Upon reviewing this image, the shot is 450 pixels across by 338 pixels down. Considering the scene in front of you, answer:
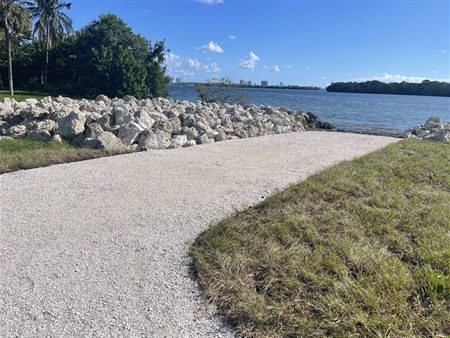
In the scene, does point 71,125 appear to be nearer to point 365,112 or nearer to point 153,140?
point 153,140

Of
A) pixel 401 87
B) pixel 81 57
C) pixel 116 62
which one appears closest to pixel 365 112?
pixel 116 62

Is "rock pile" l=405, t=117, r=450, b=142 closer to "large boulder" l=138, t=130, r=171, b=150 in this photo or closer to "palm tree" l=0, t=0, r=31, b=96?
"large boulder" l=138, t=130, r=171, b=150

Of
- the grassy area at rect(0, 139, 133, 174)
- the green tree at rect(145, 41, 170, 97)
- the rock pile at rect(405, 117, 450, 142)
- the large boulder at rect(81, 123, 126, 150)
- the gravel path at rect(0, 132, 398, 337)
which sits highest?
the green tree at rect(145, 41, 170, 97)

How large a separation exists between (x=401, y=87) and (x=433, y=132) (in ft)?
244

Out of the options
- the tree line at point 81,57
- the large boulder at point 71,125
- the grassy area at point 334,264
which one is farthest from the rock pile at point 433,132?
the tree line at point 81,57

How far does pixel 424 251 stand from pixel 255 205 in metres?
1.93

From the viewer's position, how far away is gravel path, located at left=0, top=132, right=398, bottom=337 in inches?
86.4

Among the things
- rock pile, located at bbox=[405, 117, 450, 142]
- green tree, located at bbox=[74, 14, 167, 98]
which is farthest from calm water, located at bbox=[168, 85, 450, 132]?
green tree, located at bbox=[74, 14, 167, 98]

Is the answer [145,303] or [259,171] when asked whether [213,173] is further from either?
[145,303]

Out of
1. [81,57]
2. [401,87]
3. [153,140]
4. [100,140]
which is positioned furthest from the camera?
[401,87]

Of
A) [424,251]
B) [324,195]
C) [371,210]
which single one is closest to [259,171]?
[324,195]

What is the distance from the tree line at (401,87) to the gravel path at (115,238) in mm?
72285

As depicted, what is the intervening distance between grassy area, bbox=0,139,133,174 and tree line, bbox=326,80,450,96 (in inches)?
2864

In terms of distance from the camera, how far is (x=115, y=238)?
10.8 ft
